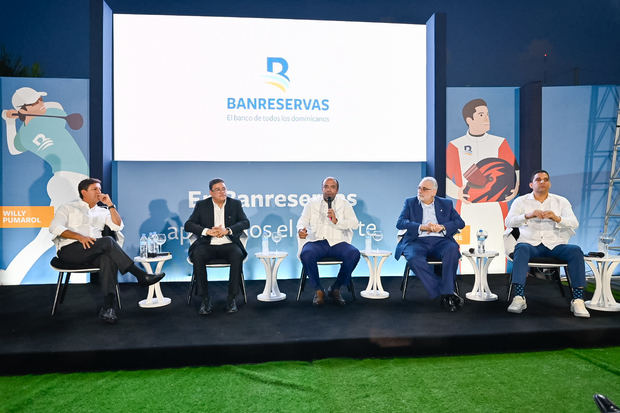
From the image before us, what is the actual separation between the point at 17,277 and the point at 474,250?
17.8ft

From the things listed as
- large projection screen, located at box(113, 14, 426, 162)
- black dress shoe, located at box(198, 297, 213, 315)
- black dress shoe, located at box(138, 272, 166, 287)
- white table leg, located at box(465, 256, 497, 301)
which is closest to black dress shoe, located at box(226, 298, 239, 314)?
black dress shoe, located at box(198, 297, 213, 315)

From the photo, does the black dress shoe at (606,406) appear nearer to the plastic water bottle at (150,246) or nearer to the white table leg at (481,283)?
the white table leg at (481,283)

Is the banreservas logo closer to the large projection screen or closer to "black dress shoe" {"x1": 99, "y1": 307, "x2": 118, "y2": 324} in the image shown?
the large projection screen

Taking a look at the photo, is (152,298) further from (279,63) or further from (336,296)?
(279,63)

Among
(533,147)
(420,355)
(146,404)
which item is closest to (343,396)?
(420,355)

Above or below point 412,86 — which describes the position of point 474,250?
below

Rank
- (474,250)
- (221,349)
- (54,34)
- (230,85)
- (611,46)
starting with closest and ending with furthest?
1. (221,349)
2. (474,250)
3. (230,85)
4. (54,34)
5. (611,46)

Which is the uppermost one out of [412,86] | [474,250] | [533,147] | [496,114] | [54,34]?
[54,34]

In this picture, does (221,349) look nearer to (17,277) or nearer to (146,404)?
(146,404)

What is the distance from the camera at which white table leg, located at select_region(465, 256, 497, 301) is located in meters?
3.52

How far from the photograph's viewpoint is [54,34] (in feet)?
21.2

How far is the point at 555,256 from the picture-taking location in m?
3.23

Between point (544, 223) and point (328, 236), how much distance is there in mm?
2069

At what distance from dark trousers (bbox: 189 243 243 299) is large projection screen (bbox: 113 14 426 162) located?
1.47 meters
